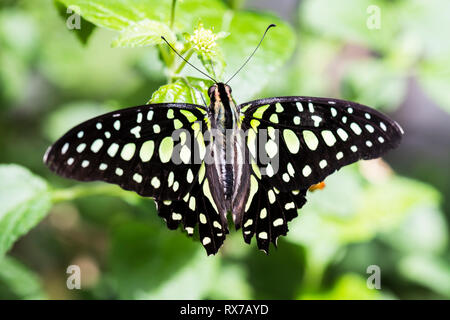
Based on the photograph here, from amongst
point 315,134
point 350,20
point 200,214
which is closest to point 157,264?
point 200,214

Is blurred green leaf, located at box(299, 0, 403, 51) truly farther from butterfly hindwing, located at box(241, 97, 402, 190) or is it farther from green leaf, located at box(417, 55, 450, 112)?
butterfly hindwing, located at box(241, 97, 402, 190)

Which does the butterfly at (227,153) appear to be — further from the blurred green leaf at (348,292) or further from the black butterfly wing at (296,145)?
the blurred green leaf at (348,292)

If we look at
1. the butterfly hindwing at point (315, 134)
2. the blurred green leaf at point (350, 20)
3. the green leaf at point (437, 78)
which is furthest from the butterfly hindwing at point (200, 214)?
the green leaf at point (437, 78)

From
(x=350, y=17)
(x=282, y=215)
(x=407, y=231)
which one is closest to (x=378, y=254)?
(x=407, y=231)

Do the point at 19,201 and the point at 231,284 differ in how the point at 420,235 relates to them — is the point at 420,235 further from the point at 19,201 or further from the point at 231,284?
the point at 19,201

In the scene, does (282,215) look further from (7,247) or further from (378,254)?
(378,254)

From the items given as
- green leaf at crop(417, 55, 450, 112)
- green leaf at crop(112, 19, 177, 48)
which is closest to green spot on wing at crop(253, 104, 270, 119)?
green leaf at crop(112, 19, 177, 48)

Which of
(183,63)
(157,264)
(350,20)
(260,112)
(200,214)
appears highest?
(350,20)

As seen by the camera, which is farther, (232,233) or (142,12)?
(232,233)
